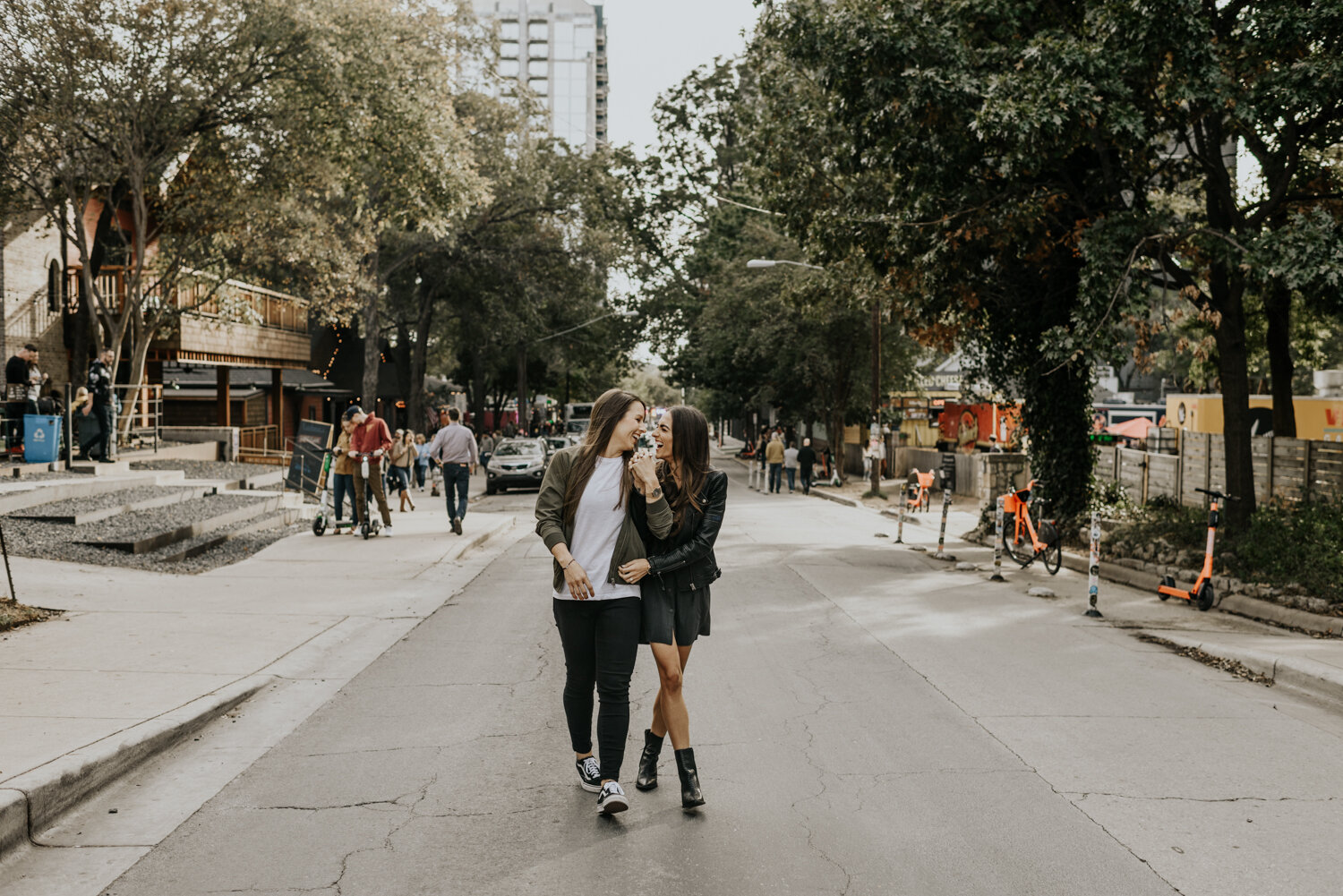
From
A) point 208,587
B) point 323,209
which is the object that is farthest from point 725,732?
point 323,209

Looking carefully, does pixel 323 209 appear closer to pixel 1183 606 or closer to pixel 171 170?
pixel 171 170

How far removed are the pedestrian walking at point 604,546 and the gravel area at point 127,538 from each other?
8.94 meters

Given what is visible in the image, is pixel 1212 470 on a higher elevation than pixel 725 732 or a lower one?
higher

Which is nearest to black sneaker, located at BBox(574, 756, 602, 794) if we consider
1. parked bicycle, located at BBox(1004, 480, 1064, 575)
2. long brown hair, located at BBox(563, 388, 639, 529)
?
long brown hair, located at BBox(563, 388, 639, 529)

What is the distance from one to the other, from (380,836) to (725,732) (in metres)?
2.29

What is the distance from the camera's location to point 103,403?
1894cm

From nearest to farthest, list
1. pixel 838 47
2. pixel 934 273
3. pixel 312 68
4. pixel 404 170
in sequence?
pixel 838 47, pixel 934 273, pixel 312 68, pixel 404 170

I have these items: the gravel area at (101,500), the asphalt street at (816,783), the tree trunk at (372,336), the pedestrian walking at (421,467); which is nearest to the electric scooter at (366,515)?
the gravel area at (101,500)

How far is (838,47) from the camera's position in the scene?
1408 cm

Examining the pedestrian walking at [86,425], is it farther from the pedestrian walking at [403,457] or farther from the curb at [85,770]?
the curb at [85,770]

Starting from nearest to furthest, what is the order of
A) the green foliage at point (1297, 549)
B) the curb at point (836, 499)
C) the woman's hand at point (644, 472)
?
1. the woman's hand at point (644, 472)
2. the green foliage at point (1297, 549)
3. the curb at point (836, 499)

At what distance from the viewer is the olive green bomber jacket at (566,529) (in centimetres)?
488

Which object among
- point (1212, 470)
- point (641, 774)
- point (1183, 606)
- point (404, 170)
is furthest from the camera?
point (404, 170)

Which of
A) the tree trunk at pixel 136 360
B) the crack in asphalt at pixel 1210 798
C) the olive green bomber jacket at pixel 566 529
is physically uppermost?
the tree trunk at pixel 136 360
